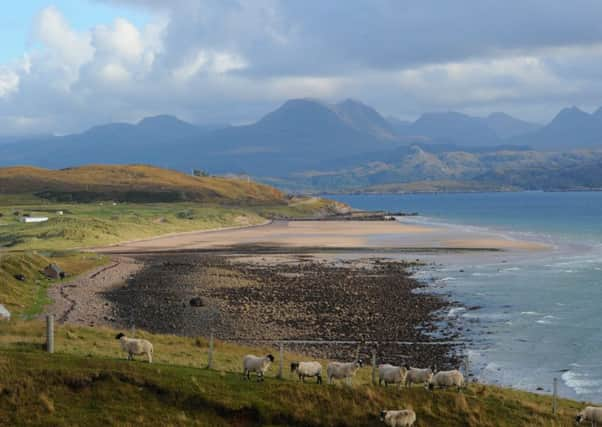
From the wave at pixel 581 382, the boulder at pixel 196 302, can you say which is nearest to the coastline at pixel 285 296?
the boulder at pixel 196 302

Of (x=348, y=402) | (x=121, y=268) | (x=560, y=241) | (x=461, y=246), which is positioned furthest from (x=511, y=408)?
(x=560, y=241)

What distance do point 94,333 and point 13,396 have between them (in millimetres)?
14657

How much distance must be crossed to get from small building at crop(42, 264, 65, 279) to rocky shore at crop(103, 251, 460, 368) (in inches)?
249

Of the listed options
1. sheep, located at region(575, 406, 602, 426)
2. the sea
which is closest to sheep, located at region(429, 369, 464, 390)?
sheep, located at region(575, 406, 602, 426)

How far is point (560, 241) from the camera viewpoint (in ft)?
415

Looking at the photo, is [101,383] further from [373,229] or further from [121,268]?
[373,229]

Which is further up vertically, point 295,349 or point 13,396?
point 13,396

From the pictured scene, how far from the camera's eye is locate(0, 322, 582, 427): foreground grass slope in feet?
68.5

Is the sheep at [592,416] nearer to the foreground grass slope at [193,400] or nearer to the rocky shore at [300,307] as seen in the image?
the foreground grass slope at [193,400]

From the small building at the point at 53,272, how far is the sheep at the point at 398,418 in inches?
2110

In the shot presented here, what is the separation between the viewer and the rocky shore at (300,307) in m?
44.8

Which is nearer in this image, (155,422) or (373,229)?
(155,422)

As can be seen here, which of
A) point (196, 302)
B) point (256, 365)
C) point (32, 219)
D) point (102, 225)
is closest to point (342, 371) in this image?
point (256, 365)

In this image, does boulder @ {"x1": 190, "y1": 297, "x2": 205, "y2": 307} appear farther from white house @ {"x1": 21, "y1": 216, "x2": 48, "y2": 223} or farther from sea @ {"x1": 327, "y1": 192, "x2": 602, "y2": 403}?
white house @ {"x1": 21, "y1": 216, "x2": 48, "y2": 223}
